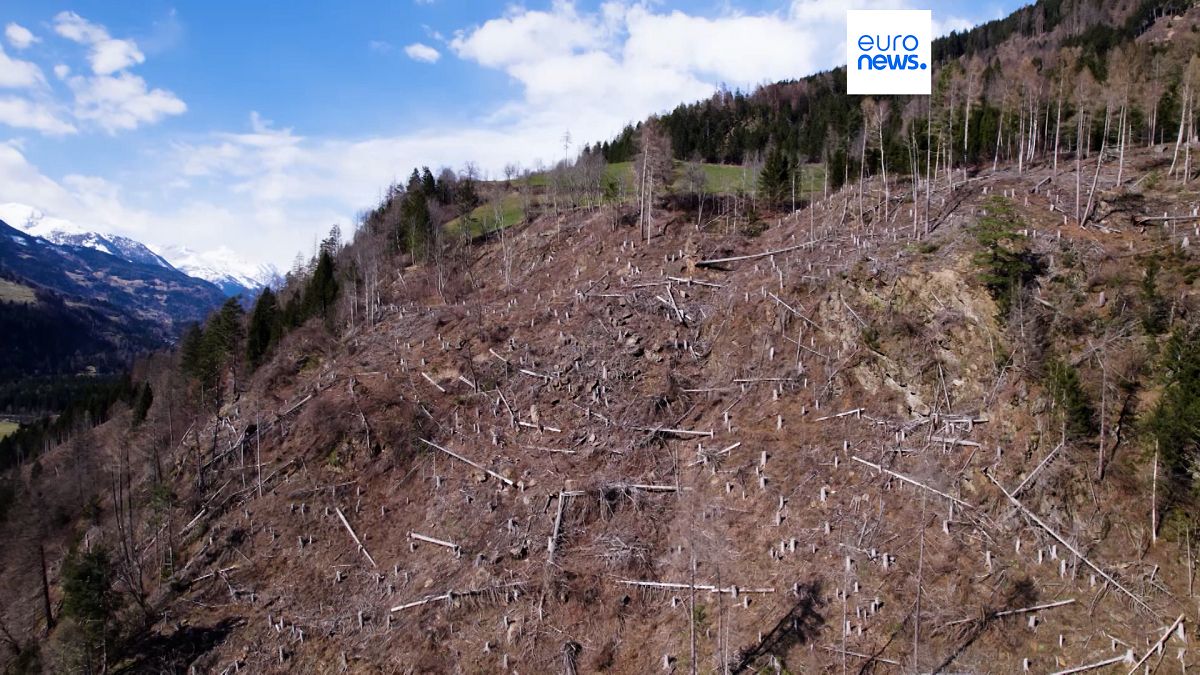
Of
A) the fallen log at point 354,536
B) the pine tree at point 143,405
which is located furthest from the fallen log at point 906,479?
the pine tree at point 143,405

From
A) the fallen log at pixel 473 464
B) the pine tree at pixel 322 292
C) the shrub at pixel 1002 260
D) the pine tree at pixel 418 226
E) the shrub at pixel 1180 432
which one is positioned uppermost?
the pine tree at pixel 418 226

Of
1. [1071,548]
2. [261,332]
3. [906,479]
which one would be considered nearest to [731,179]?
[261,332]

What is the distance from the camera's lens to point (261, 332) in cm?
6212

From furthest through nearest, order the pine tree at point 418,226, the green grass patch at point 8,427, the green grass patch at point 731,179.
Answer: the green grass patch at point 8,427
the pine tree at point 418,226
the green grass patch at point 731,179

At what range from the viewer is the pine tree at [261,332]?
6000cm

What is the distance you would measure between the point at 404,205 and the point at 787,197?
142ft

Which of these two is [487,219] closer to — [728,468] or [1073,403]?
[728,468]

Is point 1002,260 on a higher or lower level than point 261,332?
higher

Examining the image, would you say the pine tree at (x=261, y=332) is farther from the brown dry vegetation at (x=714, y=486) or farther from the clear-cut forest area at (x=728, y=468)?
the brown dry vegetation at (x=714, y=486)

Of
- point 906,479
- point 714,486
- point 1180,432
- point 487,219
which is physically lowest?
point 714,486

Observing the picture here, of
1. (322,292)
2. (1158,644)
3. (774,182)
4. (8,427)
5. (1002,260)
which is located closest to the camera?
(1158,644)

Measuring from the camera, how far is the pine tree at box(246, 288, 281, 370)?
60000 millimetres

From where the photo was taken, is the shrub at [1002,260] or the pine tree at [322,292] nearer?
the shrub at [1002,260]

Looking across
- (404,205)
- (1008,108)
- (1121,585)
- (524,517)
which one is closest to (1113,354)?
(1121,585)
